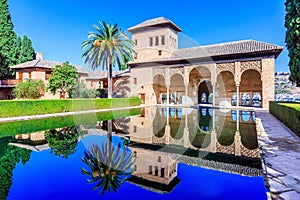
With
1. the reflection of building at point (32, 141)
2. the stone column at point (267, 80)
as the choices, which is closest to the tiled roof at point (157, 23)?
the stone column at point (267, 80)

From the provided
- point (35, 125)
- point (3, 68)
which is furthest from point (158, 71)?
point (3, 68)

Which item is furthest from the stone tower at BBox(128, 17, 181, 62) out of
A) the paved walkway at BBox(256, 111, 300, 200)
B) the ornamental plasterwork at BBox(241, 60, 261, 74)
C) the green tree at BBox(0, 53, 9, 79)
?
the paved walkway at BBox(256, 111, 300, 200)

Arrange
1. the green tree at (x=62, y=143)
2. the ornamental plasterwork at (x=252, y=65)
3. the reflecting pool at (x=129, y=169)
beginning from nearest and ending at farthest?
the reflecting pool at (x=129, y=169) < the green tree at (x=62, y=143) < the ornamental plasterwork at (x=252, y=65)

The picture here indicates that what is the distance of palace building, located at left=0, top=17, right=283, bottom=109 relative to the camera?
21.3 metres

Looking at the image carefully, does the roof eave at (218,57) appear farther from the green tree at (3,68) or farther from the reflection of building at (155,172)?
the reflection of building at (155,172)

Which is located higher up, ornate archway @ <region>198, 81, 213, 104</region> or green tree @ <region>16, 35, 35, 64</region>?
green tree @ <region>16, 35, 35, 64</region>

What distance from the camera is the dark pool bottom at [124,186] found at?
142 inches

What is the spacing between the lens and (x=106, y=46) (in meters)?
23.1

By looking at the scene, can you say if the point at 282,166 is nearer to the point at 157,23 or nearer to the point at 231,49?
the point at 231,49

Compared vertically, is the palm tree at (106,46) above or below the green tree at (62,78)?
above

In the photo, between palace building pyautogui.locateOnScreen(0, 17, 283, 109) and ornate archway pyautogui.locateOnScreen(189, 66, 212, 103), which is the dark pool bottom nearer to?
palace building pyautogui.locateOnScreen(0, 17, 283, 109)

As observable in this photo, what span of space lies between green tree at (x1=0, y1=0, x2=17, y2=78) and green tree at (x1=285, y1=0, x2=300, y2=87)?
31961 millimetres

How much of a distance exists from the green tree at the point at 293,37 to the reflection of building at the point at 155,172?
1368cm

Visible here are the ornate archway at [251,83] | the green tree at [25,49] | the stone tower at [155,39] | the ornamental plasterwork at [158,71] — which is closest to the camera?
the ornate archway at [251,83]
